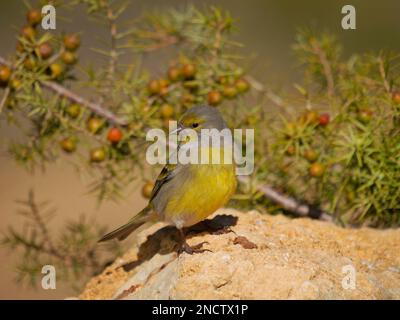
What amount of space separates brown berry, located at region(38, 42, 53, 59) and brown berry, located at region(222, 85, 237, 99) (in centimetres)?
166

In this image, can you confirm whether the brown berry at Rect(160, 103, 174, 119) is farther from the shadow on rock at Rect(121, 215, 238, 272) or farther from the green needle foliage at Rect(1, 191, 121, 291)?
the green needle foliage at Rect(1, 191, 121, 291)

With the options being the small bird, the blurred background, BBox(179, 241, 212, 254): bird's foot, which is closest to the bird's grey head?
the small bird

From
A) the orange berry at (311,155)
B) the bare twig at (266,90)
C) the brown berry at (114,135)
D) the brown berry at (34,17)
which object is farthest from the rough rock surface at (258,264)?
the brown berry at (34,17)

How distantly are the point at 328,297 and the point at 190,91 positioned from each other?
117 inches

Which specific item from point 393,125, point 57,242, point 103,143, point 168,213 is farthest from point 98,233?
point 393,125

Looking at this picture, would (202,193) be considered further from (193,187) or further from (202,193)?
(193,187)

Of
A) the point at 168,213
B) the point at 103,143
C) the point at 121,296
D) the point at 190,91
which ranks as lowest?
the point at 121,296

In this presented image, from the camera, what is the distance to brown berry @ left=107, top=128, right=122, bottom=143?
6.00m

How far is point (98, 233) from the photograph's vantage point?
21.6 ft

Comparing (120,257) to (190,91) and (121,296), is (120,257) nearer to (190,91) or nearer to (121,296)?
(121,296)

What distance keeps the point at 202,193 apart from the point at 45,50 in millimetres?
2054

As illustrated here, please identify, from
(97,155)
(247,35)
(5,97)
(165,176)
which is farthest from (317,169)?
(247,35)

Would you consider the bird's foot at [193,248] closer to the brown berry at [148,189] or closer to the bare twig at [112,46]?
the brown berry at [148,189]

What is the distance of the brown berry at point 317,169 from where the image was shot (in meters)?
5.88
